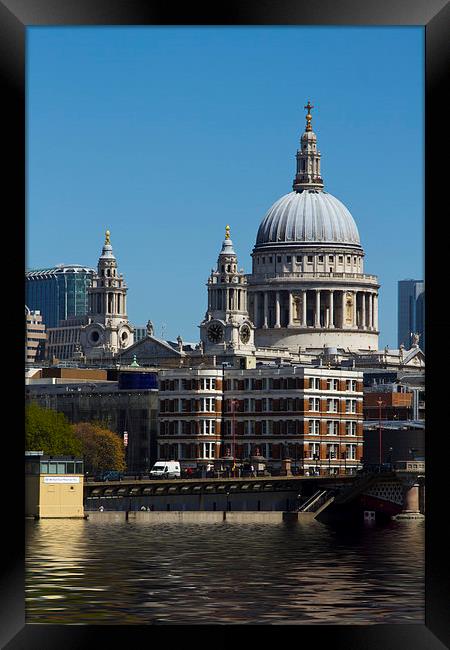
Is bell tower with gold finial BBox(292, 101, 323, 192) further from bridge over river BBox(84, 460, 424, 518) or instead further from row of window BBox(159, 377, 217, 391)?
bridge over river BBox(84, 460, 424, 518)

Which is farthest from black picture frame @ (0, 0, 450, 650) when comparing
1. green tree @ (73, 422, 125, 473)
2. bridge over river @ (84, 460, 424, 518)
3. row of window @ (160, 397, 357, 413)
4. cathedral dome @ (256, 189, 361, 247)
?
cathedral dome @ (256, 189, 361, 247)

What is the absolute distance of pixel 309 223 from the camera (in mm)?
177000

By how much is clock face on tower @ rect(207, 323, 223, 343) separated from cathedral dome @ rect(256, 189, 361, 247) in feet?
70.9

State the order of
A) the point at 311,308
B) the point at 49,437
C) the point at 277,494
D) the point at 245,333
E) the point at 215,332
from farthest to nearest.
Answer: the point at 311,308 < the point at 245,333 < the point at 215,332 < the point at 49,437 < the point at 277,494

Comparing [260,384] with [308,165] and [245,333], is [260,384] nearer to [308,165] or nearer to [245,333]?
[245,333]

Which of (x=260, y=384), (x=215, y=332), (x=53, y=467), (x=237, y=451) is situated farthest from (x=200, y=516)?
(x=215, y=332)

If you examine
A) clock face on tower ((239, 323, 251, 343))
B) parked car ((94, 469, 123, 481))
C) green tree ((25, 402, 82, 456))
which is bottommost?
parked car ((94, 469, 123, 481))

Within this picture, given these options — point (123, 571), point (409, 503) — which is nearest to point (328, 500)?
point (409, 503)

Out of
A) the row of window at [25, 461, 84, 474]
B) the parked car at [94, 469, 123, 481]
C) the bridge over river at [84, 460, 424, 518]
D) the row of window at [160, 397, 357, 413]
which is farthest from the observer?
the row of window at [160, 397, 357, 413]

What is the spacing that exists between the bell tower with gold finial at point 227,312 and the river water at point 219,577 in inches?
3483

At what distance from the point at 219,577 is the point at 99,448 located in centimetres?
7752

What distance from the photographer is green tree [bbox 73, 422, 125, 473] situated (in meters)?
110
